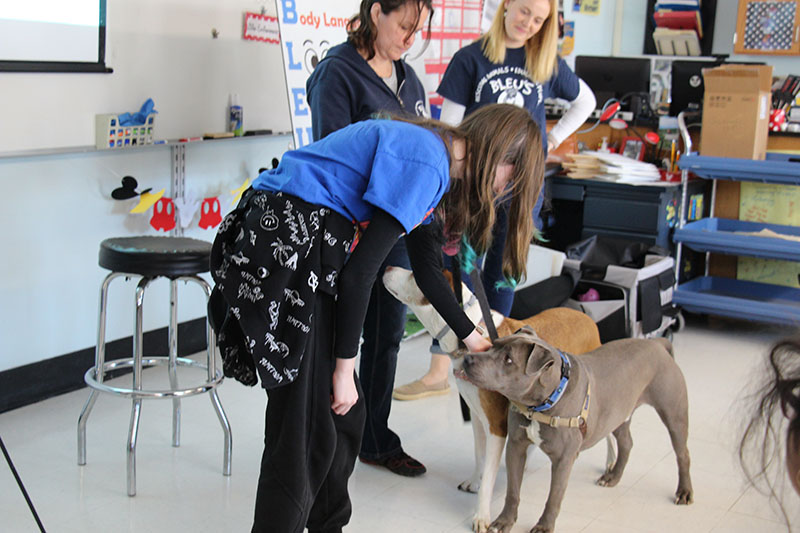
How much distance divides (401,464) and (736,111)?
96.4 inches

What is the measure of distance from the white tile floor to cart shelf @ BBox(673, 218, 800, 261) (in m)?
1.04

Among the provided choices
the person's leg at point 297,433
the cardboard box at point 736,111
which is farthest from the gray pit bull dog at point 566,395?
the cardboard box at point 736,111

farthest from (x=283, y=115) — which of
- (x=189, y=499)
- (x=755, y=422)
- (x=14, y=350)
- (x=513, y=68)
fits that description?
(x=755, y=422)

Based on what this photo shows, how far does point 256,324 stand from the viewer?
157 cm

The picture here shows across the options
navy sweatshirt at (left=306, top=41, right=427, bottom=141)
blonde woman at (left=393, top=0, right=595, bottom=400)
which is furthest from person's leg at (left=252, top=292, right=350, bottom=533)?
blonde woman at (left=393, top=0, right=595, bottom=400)

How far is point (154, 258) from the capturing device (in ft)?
7.35

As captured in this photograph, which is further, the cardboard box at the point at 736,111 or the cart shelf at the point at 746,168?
the cardboard box at the point at 736,111

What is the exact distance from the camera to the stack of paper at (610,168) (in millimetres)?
4000

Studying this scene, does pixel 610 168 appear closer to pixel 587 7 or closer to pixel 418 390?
pixel 418 390

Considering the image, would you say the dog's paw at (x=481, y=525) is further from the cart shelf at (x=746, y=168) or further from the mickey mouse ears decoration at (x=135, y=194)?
the cart shelf at (x=746, y=168)

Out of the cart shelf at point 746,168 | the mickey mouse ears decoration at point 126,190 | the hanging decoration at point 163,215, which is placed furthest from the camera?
the cart shelf at point 746,168

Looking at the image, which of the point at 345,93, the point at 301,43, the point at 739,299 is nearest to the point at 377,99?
the point at 345,93

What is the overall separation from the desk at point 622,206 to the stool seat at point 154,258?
200 cm

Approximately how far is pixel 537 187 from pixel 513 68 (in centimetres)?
124
